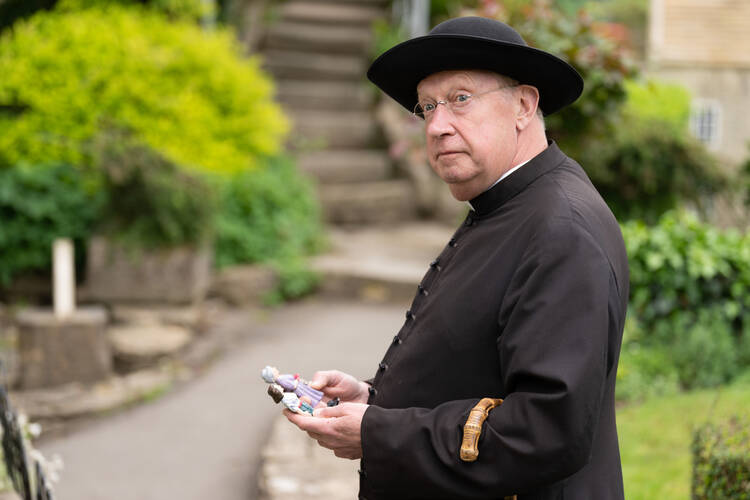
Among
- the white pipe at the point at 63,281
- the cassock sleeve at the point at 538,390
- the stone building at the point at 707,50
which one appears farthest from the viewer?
the stone building at the point at 707,50

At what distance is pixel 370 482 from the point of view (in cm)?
197

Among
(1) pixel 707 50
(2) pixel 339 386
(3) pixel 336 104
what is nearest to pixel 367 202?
(3) pixel 336 104

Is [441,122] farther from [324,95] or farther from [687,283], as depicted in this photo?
[324,95]

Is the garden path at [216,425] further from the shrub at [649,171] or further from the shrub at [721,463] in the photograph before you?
the shrub at [649,171]

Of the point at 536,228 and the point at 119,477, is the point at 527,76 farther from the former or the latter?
the point at 119,477

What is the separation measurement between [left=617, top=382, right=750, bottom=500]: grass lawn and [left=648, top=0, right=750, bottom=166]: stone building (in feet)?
42.1

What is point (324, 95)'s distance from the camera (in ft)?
37.6

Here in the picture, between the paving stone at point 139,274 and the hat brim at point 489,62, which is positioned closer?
the hat brim at point 489,62

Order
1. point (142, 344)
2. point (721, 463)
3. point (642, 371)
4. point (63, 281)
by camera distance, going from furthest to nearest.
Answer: point (142, 344) → point (63, 281) → point (642, 371) → point (721, 463)

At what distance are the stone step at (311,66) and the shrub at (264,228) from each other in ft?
11.2

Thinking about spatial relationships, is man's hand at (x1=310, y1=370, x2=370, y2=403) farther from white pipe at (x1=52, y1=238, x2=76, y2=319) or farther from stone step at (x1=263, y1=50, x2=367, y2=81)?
stone step at (x1=263, y1=50, x2=367, y2=81)

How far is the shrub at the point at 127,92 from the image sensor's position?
752 cm

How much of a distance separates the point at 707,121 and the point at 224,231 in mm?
13225

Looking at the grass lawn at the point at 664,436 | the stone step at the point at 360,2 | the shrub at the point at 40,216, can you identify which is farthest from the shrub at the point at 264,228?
the stone step at the point at 360,2
